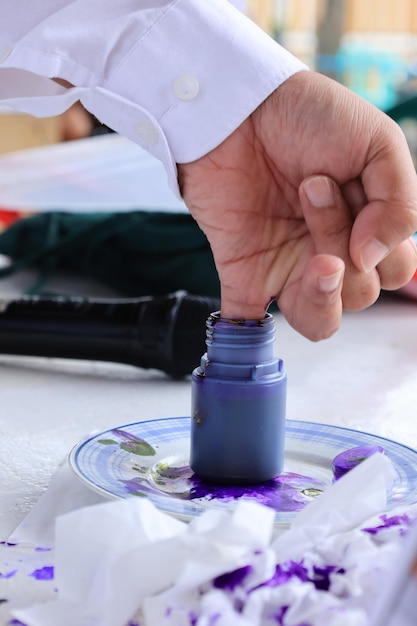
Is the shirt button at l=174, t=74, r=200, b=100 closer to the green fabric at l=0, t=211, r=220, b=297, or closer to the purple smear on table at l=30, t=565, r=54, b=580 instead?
the purple smear on table at l=30, t=565, r=54, b=580

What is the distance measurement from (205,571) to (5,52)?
539 millimetres

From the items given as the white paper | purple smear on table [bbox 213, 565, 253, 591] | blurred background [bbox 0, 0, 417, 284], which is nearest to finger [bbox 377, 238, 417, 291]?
purple smear on table [bbox 213, 565, 253, 591]

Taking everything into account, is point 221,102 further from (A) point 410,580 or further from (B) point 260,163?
(A) point 410,580

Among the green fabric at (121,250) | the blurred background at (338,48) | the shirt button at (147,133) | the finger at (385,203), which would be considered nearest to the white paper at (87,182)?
the green fabric at (121,250)

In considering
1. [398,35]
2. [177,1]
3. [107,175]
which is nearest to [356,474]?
[177,1]

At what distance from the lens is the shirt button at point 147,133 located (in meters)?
0.80

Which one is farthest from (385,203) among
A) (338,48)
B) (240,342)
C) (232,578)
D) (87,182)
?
A: (338,48)

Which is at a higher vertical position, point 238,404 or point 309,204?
point 309,204

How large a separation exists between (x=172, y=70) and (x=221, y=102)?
0.05m

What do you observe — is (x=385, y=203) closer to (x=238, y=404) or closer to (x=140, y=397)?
(x=238, y=404)

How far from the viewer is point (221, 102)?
2.55 ft

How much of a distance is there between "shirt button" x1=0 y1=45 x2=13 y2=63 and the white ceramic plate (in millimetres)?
340

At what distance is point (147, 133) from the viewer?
2.66 ft

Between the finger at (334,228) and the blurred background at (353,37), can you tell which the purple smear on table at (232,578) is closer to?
the finger at (334,228)
